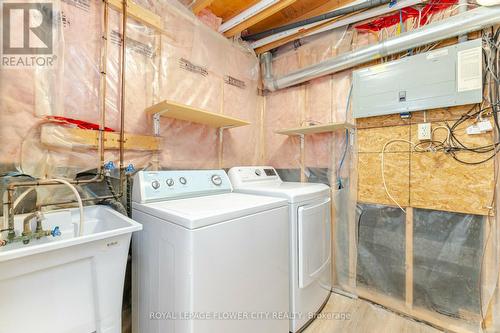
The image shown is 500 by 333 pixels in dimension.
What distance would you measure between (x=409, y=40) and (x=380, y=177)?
1.08 metres

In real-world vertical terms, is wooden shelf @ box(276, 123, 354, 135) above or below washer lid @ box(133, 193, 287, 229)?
above

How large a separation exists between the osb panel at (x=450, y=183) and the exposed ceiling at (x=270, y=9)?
58.4 inches

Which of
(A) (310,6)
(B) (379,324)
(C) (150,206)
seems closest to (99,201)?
(C) (150,206)

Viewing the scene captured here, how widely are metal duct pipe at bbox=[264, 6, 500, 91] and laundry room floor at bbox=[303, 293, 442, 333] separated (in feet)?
6.90

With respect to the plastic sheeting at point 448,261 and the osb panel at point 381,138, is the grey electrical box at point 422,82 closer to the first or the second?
the osb panel at point 381,138

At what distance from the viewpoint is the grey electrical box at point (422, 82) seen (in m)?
1.49

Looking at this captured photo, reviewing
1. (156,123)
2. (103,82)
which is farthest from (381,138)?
(103,82)

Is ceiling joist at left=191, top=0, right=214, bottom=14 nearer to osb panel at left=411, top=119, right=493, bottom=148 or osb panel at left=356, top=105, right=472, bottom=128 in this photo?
osb panel at left=356, top=105, right=472, bottom=128

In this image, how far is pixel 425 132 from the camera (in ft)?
5.46

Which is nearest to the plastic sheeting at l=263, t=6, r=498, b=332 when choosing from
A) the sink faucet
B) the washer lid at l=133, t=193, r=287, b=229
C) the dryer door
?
the dryer door

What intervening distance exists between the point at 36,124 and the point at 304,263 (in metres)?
1.83

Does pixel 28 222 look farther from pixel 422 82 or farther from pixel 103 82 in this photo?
pixel 422 82

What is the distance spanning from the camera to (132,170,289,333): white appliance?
38.4 inches

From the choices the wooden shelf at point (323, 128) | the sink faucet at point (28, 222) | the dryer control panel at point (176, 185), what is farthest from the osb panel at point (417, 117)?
the sink faucet at point (28, 222)
